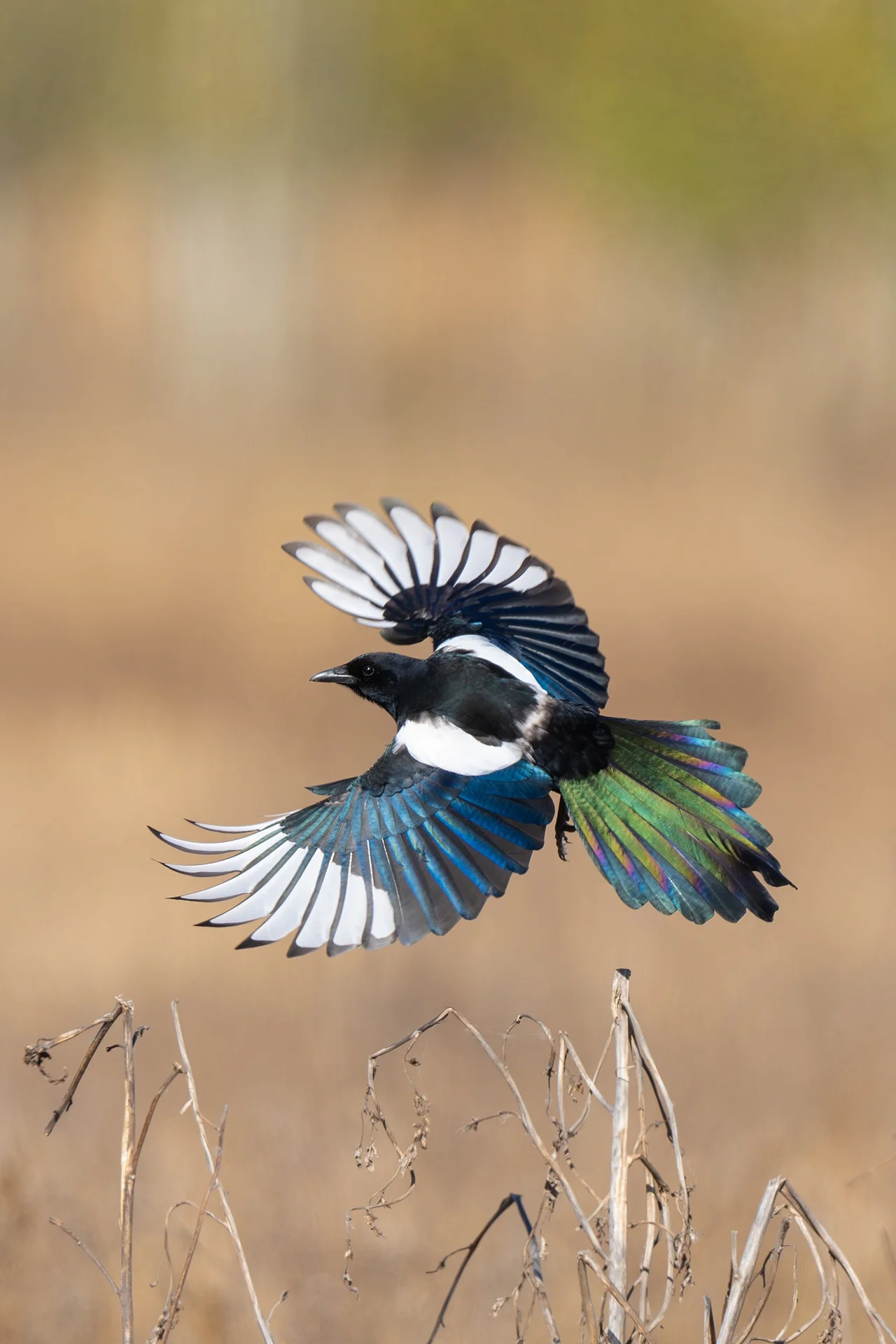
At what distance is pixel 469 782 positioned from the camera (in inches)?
34.8

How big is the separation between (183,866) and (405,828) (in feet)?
0.49

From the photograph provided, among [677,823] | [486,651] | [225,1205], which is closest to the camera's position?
[225,1205]

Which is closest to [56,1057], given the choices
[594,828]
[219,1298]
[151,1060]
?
[151,1060]

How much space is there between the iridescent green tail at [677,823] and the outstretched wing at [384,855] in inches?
1.6

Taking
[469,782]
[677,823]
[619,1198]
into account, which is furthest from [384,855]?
[619,1198]

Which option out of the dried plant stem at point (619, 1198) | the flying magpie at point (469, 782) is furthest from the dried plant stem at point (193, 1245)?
the flying magpie at point (469, 782)

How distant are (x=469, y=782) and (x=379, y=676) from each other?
161 millimetres

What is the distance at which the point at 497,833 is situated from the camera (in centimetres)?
86

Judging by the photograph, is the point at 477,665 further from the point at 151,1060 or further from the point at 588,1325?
the point at 151,1060

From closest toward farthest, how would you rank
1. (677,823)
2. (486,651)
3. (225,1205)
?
(225,1205), (677,823), (486,651)

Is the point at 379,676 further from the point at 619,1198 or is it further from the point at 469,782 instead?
the point at 619,1198

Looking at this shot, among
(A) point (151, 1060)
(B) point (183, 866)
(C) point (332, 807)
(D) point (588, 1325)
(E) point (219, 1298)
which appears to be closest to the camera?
(D) point (588, 1325)

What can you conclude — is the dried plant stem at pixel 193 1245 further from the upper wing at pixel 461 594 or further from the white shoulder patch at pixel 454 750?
the upper wing at pixel 461 594

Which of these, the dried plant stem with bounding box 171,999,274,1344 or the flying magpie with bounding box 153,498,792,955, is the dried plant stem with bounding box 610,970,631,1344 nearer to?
the dried plant stem with bounding box 171,999,274,1344
